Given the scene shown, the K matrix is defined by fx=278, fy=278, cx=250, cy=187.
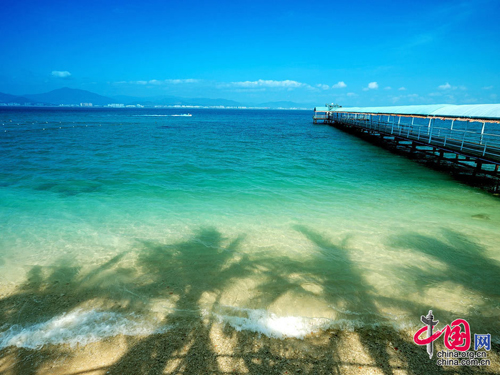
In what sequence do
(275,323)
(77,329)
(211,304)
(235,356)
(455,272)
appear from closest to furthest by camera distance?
(235,356) < (77,329) < (275,323) < (211,304) < (455,272)

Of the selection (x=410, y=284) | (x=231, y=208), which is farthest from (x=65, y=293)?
(x=410, y=284)

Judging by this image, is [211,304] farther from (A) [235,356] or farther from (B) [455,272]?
(B) [455,272]

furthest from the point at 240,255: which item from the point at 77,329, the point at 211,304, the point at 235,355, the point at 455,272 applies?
the point at 455,272

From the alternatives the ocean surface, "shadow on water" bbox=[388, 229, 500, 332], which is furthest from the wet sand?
"shadow on water" bbox=[388, 229, 500, 332]

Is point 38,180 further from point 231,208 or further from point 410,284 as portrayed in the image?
point 410,284

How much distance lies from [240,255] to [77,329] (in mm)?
3822

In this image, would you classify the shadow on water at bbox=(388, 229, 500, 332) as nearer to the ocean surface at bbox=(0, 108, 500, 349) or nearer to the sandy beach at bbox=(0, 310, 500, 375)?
the ocean surface at bbox=(0, 108, 500, 349)

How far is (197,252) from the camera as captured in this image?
24.5ft

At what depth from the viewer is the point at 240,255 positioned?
7367 mm

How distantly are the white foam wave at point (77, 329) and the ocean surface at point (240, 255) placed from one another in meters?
0.02

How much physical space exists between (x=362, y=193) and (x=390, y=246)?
586 cm

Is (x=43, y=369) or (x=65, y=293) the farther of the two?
(x=65, y=293)

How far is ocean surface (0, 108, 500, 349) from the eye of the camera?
16.5ft

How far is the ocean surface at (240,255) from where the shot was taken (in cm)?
502
